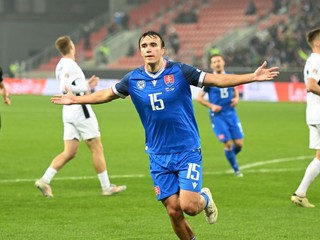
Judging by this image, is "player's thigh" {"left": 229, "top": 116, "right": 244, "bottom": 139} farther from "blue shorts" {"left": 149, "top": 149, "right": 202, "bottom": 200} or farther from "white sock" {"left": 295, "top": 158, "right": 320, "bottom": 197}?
"blue shorts" {"left": 149, "top": 149, "right": 202, "bottom": 200}

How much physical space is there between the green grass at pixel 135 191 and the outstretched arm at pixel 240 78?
2096mm

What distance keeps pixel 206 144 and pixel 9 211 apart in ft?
34.6

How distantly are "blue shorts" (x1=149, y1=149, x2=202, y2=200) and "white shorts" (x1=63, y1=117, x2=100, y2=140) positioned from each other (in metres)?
4.48

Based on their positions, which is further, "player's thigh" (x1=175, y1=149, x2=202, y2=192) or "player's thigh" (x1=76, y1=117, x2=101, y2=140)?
"player's thigh" (x1=76, y1=117, x2=101, y2=140)

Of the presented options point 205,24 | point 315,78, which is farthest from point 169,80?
point 205,24

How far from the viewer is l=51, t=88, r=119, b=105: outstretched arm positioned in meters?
8.60

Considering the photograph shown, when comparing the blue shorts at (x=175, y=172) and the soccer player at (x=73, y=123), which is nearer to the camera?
the blue shorts at (x=175, y=172)

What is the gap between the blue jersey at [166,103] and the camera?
27.2 ft

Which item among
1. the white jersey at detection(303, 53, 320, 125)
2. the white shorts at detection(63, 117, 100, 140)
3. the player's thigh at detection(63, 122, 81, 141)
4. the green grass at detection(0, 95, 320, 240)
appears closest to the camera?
the green grass at detection(0, 95, 320, 240)

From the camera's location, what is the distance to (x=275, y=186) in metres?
13.8

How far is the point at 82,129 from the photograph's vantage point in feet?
42.0

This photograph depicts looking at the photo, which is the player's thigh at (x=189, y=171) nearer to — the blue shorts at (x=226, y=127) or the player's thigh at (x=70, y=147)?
the player's thigh at (x=70, y=147)

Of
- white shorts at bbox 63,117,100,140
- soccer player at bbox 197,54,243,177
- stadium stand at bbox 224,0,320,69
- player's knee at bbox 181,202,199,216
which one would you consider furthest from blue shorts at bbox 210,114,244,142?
stadium stand at bbox 224,0,320,69

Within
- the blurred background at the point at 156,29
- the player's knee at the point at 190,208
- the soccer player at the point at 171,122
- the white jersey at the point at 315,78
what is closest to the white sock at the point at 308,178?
the white jersey at the point at 315,78
